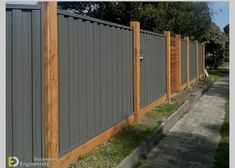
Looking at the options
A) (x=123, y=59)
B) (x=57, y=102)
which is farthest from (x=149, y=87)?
(x=57, y=102)

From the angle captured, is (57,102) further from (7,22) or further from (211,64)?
(211,64)

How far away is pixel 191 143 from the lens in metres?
8.10

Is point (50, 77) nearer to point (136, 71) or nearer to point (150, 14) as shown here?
point (136, 71)

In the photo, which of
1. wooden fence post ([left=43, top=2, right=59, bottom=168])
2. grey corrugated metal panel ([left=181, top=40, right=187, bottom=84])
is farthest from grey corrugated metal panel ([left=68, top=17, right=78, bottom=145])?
grey corrugated metal panel ([left=181, top=40, right=187, bottom=84])

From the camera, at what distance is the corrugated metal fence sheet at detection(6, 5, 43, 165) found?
484 cm

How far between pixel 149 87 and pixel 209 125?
1782mm

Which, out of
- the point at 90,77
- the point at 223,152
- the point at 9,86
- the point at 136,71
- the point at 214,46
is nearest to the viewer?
the point at 9,86

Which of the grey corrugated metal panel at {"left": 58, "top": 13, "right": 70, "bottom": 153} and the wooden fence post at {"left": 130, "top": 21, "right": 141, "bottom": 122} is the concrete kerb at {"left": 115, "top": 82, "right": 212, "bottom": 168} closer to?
the wooden fence post at {"left": 130, "top": 21, "right": 141, "bottom": 122}

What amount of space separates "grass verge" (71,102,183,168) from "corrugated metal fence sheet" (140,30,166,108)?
0.63 metres

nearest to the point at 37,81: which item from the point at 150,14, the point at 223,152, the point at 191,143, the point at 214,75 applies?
the point at 223,152

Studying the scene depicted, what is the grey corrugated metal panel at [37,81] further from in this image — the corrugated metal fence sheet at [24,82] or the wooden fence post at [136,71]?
A: the wooden fence post at [136,71]

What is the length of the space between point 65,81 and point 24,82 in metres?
0.88

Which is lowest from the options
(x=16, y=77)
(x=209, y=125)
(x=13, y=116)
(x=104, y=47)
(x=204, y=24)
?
(x=209, y=125)

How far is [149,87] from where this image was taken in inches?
424
